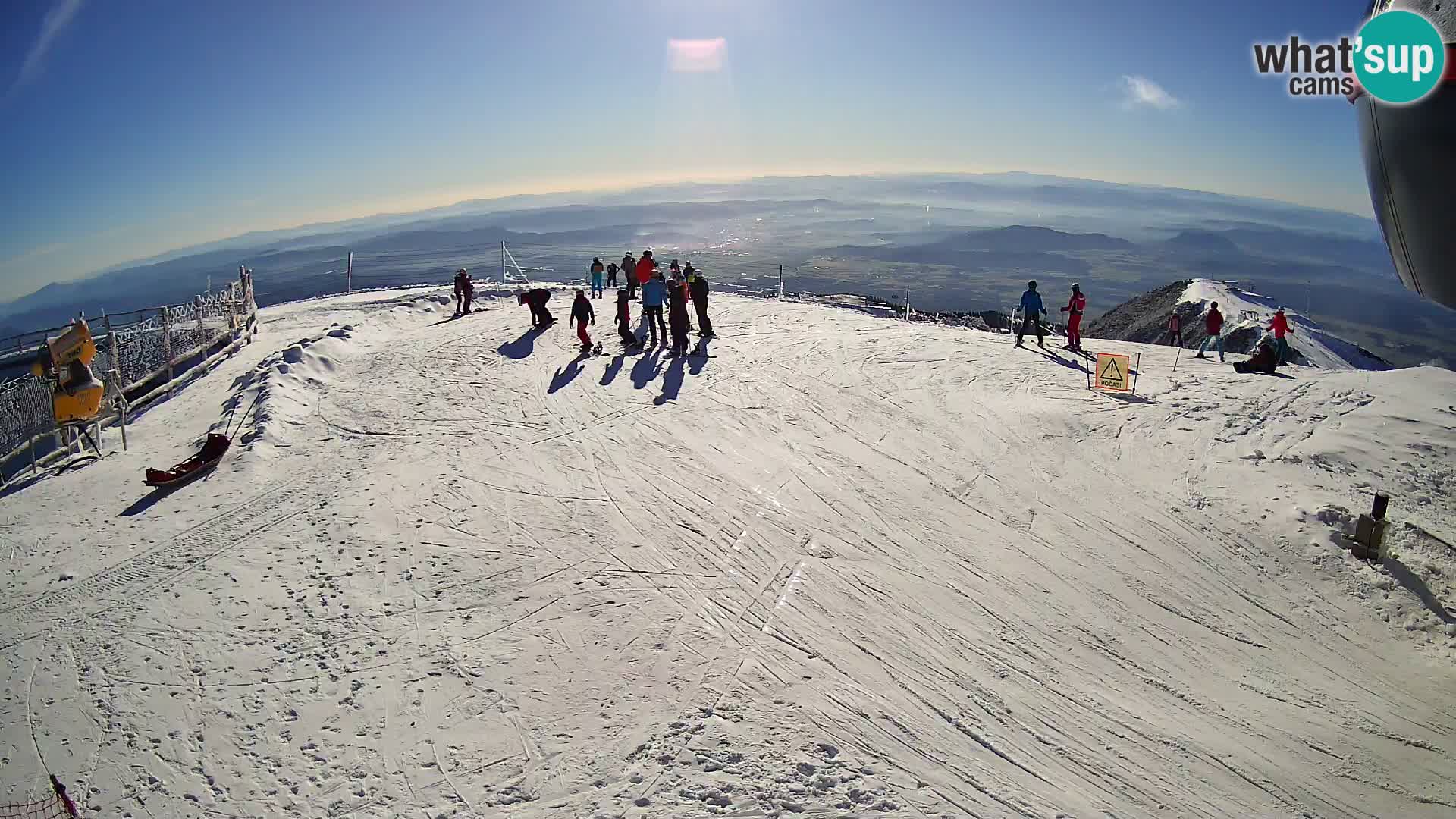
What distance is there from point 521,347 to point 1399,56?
15.6 metres

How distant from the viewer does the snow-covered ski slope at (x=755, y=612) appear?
15.9 ft

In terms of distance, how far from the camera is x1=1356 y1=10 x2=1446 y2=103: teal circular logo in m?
4.21

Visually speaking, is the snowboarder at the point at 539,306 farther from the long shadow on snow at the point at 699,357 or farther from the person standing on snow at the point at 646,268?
the long shadow on snow at the point at 699,357

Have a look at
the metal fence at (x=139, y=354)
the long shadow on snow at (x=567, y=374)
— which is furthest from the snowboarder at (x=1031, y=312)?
the metal fence at (x=139, y=354)

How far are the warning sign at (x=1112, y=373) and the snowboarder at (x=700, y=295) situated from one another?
8805 mm

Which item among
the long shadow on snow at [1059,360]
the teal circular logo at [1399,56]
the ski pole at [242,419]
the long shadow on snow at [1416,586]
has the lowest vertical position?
the long shadow on snow at [1416,586]

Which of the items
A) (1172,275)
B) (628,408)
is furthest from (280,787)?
(1172,275)

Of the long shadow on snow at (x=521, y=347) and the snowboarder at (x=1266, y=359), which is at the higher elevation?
the long shadow on snow at (x=521, y=347)

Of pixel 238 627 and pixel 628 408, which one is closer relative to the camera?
pixel 238 627

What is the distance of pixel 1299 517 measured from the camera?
7.95m

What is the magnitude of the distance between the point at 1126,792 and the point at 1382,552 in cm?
542

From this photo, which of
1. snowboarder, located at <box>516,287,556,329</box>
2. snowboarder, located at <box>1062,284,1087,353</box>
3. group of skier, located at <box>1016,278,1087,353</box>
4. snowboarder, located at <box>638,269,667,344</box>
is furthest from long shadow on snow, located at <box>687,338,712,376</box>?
snowboarder, located at <box>1062,284,1087,353</box>

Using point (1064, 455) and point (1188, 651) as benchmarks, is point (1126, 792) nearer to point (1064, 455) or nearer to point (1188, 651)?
point (1188, 651)

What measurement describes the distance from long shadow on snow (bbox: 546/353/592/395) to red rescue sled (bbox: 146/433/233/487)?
17.7ft
